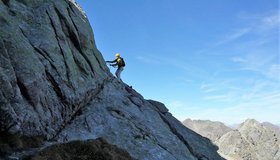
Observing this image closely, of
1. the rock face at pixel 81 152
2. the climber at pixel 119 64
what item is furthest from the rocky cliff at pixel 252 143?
the rock face at pixel 81 152

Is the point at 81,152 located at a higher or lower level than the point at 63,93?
lower

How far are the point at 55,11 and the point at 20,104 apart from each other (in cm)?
1287

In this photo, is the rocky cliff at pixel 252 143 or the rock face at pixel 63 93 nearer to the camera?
the rock face at pixel 63 93

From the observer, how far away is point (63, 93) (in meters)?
23.3

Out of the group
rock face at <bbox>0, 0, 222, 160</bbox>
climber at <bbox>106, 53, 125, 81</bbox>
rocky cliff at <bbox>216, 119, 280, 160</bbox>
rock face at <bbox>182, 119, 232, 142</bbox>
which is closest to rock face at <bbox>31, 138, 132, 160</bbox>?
rock face at <bbox>0, 0, 222, 160</bbox>

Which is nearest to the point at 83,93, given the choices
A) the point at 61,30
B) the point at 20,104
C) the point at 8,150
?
the point at 61,30

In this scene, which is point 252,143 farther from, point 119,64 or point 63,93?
point 63,93

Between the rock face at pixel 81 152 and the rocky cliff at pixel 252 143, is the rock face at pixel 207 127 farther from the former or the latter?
the rock face at pixel 81 152

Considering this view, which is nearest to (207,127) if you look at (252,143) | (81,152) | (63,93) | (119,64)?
(252,143)

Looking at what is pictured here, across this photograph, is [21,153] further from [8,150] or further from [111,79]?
[111,79]

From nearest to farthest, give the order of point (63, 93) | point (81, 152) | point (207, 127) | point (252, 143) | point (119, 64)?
point (81, 152), point (63, 93), point (119, 64), point (252, 143), point (207, 127)

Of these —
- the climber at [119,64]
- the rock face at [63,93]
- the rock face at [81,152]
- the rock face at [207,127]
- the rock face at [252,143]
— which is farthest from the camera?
the rock face at [207,127]

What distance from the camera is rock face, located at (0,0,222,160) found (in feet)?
60.7

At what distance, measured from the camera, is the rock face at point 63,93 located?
A: 18516 mm
